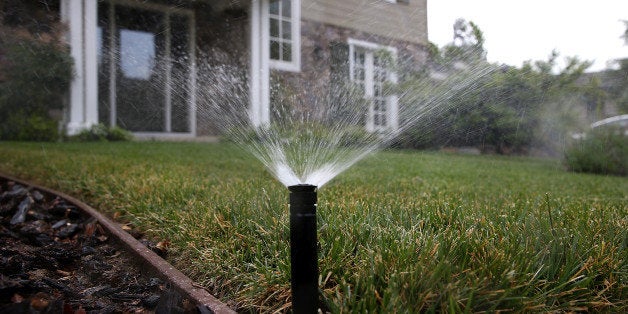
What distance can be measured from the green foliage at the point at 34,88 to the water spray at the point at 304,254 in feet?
21.3

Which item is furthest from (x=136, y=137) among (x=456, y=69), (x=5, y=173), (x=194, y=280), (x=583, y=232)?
(x=583, y=232)

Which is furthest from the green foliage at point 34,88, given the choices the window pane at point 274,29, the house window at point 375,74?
the house window at point 375,74

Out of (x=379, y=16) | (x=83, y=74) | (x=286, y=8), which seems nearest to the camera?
(x=379, y=16)

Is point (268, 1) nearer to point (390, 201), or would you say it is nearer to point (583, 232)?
point (390, 201)

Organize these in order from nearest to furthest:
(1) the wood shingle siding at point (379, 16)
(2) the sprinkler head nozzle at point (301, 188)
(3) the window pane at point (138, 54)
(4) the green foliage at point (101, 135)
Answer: (2) the sprinkler head nozzle at point (301, 188) → (1) the wood shingle siding at point (379, 16) → (3) the window pane at point (138, 54) → (4) the green foliage at point (101, 135)

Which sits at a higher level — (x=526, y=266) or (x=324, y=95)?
(x=324, y=95)

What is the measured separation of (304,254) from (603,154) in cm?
749

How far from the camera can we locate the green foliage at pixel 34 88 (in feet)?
22.8

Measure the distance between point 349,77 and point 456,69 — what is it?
123cm

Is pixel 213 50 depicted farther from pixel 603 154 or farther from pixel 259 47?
pixel 603 154

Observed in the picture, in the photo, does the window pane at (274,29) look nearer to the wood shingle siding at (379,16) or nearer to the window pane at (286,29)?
the window pane at (286,29)

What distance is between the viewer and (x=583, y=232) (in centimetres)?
205

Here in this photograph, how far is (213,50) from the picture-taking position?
302 inches

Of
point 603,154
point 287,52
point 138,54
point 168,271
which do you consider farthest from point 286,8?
point 168,271
